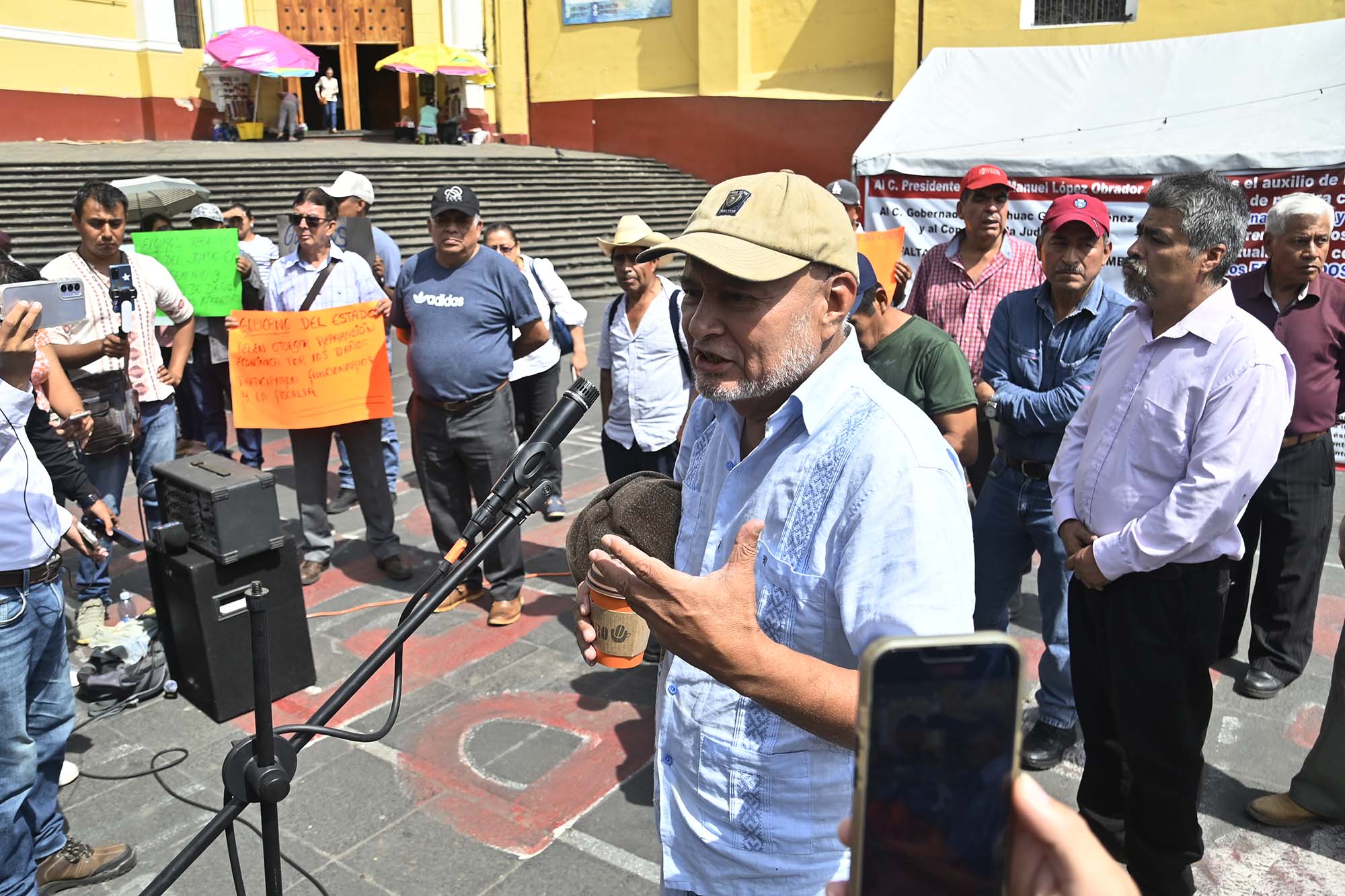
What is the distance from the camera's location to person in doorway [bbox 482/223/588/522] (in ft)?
21.1

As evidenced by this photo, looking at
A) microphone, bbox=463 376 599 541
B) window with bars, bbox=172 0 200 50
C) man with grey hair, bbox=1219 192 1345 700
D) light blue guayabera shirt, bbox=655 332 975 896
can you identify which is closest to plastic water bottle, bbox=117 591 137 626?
microphone, bbox=463 376 599 541

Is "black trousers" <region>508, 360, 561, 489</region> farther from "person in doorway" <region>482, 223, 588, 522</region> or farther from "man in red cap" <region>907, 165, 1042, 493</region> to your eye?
"man in red cap" <region>907, 165, 1042, 493</region>

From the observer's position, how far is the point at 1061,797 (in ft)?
11.9

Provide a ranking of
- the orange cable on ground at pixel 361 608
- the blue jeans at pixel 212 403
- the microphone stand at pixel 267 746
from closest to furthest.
A: the microphone stand at pixel 267 746, the orange cable on ground at pixel 361 608, the blue jeans at pixel 212 403

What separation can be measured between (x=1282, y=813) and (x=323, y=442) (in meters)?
4.99

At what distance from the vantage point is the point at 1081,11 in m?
15.6

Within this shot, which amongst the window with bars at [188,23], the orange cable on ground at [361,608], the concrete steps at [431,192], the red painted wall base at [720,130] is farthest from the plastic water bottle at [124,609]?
the window with bars at [188,23]

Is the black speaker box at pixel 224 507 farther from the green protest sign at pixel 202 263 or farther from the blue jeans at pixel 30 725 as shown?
the green protest sign at pixel 202 263

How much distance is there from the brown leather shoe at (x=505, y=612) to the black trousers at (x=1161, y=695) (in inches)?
122

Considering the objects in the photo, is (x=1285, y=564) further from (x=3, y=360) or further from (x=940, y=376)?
(x=3, y=360)

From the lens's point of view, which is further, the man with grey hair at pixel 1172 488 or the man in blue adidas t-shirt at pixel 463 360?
the man in blue adidas t-shirt at pixel 463 360

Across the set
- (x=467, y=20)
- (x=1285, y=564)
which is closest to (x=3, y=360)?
(x=1285, y=564)

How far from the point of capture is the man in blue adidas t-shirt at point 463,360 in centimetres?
521

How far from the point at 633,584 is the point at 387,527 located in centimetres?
Result: 477
